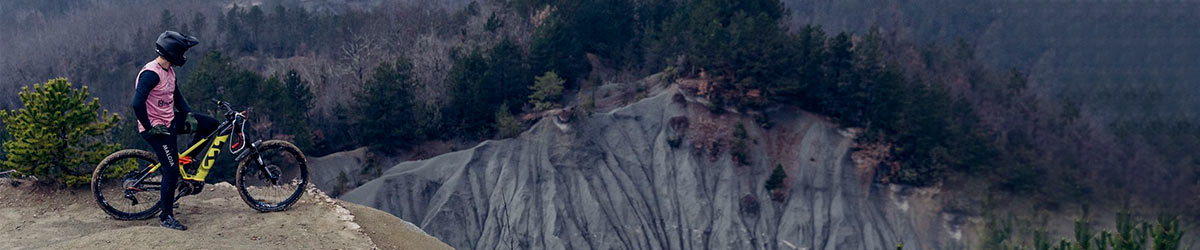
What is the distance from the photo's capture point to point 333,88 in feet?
168

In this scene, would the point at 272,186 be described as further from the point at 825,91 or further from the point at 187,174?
Answer: the point at 825,91

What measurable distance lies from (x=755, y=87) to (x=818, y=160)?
4.39 meters

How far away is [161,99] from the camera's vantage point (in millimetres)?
10336

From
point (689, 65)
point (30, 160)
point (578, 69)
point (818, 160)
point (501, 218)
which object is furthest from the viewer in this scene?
point (578, 69)

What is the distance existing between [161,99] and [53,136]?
290 centimetres

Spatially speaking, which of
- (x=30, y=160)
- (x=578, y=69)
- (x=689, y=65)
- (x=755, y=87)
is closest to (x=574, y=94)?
(x=578, y=69)

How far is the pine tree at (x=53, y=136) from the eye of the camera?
12.0m

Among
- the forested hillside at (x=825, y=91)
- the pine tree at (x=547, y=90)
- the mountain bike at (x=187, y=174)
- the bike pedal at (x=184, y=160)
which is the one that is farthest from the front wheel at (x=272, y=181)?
the pine tree at (x=547, y=90)

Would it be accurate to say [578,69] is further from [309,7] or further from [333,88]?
[309,7]

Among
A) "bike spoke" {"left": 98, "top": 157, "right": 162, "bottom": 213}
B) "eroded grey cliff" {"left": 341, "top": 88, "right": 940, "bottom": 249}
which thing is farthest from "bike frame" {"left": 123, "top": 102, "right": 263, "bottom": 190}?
"eroded grey cliff" {"left": 341, "top": 88, "right": 940, "bottom": 249}

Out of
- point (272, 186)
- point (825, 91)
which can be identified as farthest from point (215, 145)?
point (825, 91)

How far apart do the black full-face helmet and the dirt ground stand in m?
1.96

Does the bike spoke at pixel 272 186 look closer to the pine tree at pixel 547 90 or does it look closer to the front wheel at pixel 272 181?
the front wheel at pixel 272 181

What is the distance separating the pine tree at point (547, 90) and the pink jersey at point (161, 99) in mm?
33398
